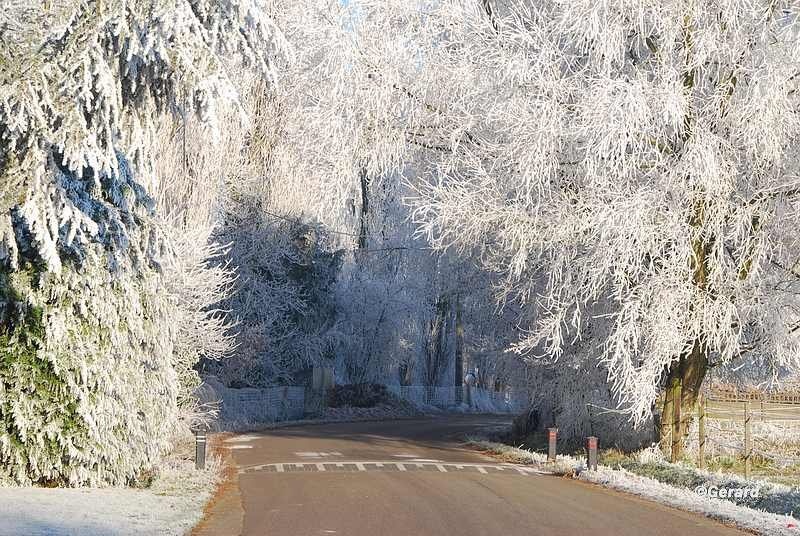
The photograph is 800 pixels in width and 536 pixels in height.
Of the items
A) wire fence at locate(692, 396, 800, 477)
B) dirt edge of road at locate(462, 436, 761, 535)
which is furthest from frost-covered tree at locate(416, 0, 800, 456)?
wire fence at locate(692, 396, 800, 477)

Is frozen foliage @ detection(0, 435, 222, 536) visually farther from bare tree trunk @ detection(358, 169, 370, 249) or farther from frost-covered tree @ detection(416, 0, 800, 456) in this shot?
bare tree trunk @ detection(358, 169, 370, 249)

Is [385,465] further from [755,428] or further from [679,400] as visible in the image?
[755,428]

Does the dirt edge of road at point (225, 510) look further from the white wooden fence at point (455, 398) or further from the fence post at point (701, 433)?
the white wooden fence at point (455, 398)

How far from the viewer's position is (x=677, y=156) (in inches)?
756

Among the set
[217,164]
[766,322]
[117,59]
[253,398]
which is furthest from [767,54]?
[253,398]

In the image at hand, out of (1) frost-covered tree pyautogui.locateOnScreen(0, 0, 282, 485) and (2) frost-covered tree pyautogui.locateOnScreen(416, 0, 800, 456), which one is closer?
(1) frost-covered tree pyautogui.locateOnScreen(0, 0, 282, 485)

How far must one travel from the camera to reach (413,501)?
15.7m

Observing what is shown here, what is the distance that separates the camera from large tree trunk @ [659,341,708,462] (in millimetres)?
21859

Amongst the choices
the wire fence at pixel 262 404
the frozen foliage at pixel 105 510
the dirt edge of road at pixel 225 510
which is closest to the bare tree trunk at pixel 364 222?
the wire fence at pixel 262 404

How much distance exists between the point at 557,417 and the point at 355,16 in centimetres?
1124

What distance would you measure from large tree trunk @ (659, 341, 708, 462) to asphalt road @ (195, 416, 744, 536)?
9.95 feet

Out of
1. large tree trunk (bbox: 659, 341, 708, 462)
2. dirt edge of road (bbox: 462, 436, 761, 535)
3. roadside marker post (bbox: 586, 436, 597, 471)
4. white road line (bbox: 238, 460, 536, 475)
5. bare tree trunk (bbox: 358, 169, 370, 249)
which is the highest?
bare tree trunk (bbox: 358, 169, 370, 249)

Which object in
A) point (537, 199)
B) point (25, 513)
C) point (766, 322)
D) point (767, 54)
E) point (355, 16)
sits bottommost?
point (25, 513)

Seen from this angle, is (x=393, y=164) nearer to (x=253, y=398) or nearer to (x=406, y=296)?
(x=253, y=398)
